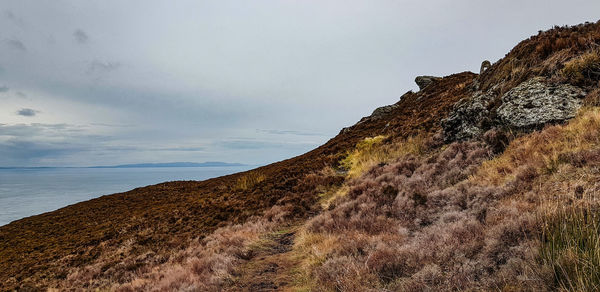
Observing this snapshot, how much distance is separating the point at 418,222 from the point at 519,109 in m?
6.80

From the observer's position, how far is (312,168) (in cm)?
1977

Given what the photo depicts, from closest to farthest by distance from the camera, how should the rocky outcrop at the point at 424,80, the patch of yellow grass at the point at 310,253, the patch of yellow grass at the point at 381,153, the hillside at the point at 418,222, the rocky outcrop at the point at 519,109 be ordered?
the hillside at the point at 418,222
the patch of yellow grass at the point at 310,253
the rocky outcrop at the point at 519,109
the patch of yellow grass at the point at 381,153
the rocky outcrop at the point at 424,80

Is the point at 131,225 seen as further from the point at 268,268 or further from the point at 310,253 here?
the point at 310,253

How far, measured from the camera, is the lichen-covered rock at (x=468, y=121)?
1165 centimetres

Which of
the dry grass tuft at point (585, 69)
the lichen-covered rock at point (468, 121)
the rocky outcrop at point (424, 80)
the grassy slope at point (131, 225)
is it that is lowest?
the grassy slope at point (131, 225)

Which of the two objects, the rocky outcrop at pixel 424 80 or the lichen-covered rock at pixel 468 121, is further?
the rocky outcrop at pixel 424 80

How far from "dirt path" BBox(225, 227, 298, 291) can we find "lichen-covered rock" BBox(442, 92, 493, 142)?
899 centimetres

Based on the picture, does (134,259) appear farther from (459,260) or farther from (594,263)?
(594,263)

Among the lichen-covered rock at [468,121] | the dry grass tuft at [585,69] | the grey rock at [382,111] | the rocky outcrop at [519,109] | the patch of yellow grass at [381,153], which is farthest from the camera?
the grey rock at [382,111]

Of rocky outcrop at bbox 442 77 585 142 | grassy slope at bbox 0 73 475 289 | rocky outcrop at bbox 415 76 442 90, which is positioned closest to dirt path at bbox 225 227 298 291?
grassy slope at bbox 0 73 475 289

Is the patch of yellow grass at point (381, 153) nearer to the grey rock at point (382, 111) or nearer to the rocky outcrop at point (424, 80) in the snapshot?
the grey rock at point (382, 111)

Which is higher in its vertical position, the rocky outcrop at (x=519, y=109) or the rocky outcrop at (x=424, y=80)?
the rocky outcrop at (x=424, y=80)

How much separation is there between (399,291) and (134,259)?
37.8 feet

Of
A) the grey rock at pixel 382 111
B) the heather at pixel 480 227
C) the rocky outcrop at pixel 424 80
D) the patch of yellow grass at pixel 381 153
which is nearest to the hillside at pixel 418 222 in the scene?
the heather at pixel 480 227
